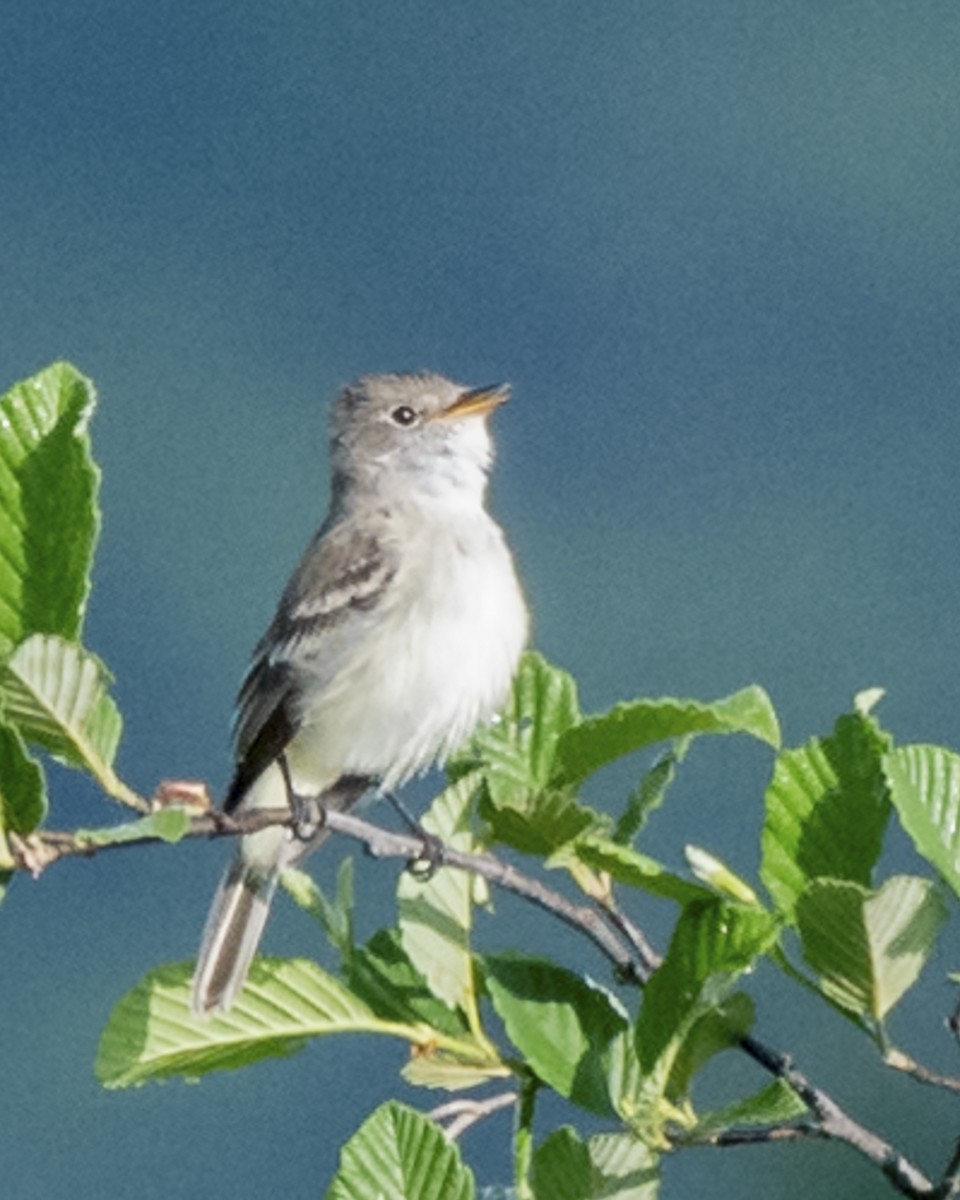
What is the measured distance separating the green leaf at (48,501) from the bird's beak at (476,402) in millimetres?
1940

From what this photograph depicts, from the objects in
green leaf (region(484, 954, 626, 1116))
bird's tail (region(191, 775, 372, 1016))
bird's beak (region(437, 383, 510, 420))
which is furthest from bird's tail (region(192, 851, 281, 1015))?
bird's beak (region(437, 383, 510, 420))

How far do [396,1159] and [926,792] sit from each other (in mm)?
329

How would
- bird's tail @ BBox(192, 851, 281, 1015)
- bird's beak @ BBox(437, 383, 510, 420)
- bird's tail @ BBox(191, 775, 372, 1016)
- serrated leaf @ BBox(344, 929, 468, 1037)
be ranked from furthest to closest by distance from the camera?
bird's beak @ BBox(437, 383, 510, 420) < bird's tail @ BBox(191, 775, 372, 1016) < bird's tail @ BBox(192, 851, 281, 1015) < serrated leaf @ BBox(344, 929, 468, 1037)

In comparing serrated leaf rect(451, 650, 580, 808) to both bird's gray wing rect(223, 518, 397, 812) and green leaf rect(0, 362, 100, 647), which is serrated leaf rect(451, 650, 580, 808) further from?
bird's gray wing rect(223, 518, 397, 812)

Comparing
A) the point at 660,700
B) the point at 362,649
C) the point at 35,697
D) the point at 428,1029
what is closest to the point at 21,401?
the point at 35,697

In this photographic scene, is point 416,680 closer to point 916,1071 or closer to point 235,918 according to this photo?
point 235,918

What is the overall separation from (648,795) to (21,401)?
410mm

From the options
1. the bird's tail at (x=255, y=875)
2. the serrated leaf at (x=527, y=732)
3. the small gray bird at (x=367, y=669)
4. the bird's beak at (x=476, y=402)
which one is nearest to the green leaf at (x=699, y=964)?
the serrated leaf at (x=527, y=732)

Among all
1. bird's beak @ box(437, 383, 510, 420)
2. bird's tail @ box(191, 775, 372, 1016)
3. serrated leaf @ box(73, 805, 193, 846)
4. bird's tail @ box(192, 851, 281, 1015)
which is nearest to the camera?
serrated leaf @ box(73, 805, 193, 846)

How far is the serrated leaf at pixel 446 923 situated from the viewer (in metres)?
1.35

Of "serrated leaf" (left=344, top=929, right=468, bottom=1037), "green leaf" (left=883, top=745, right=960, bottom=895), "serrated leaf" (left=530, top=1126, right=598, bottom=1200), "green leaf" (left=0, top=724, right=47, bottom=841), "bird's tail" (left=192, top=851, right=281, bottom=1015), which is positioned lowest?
"bird's tail" (left=192, top=851, right=281, bottom=1015)

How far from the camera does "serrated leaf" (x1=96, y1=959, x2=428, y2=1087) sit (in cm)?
→ 125

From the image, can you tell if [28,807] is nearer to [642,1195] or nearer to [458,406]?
[642,1195]

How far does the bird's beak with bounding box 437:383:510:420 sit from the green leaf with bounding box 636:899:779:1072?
1.92 metres
